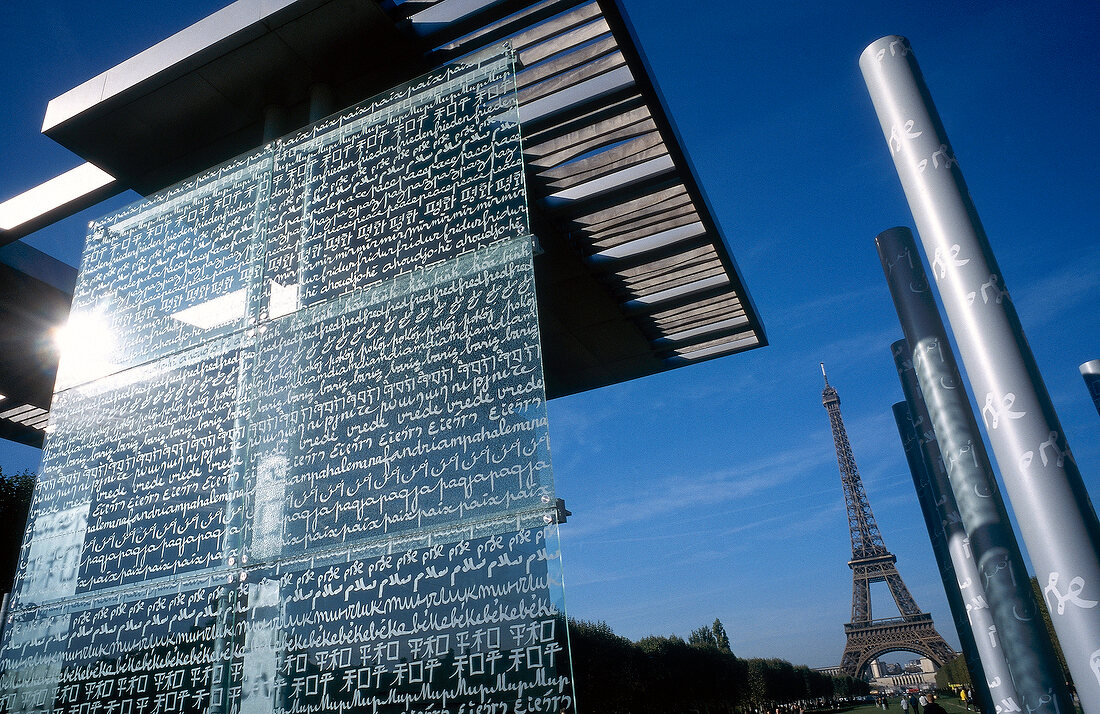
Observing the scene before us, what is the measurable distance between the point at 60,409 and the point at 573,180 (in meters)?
6.16

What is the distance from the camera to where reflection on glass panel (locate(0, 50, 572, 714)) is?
4641 millimetres

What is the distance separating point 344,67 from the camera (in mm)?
7141

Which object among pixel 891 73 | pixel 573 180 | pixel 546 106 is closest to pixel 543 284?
pixel 573 180

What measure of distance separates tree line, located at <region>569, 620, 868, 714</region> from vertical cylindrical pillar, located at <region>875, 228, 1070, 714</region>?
58.5ft

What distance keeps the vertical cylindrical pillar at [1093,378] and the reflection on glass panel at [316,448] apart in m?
8.73

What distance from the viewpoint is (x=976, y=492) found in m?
4.98

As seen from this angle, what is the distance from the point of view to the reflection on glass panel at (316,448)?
4.64 m

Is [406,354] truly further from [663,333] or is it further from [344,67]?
[663,333]

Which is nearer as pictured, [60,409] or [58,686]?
[58,686]

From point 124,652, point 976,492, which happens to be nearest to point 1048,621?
point 976,492

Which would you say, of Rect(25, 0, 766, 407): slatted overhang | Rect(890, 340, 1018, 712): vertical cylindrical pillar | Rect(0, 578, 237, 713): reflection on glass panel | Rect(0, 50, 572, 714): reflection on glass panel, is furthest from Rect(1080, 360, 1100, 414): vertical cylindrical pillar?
Rect(0, 578, 237, 713): reflection on glass panel

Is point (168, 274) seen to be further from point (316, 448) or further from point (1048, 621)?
point (1048, 621)

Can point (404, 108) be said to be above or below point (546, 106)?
below

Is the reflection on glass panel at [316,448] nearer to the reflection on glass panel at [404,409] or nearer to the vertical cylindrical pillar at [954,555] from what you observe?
the reflection on glass panel at [404,409]
